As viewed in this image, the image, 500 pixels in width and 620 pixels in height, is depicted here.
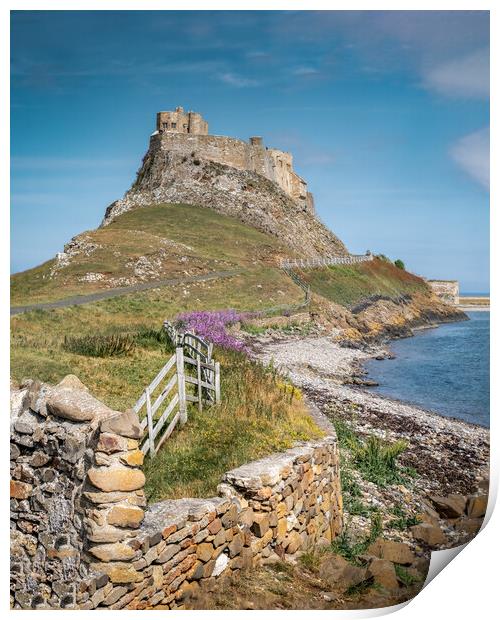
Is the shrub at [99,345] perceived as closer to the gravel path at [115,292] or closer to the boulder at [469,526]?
the gravel path at [115,292]

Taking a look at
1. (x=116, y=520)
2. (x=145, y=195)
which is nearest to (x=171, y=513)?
(x=116, y=520)

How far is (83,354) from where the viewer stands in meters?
14.1

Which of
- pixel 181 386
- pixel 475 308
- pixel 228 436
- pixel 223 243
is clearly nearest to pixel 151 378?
pixel 181 386

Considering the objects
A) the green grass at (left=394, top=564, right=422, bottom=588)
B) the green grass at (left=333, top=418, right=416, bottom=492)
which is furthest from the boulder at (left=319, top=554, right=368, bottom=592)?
the green grass at (left=333, top=418, right=416, bottom=492)

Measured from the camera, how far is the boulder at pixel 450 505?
1048 cm

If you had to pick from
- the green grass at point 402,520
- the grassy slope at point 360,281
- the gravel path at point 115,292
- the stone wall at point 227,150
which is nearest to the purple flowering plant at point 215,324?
the gravel path at point 115,292

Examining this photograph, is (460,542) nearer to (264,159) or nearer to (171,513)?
(171,513)

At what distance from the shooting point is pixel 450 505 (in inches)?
419

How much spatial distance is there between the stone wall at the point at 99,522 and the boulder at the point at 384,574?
4.47ft

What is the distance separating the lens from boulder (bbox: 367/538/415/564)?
27.5 feet

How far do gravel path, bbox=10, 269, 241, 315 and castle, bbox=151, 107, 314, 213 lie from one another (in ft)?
81.2

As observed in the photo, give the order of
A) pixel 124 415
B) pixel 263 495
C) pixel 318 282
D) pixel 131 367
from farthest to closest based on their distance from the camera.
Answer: pixel 318 282 < pixel 131 367 < pixel 263 495 < pixel 124 415

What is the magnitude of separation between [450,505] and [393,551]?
2601mm

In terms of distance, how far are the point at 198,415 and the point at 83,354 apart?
5025 mm
